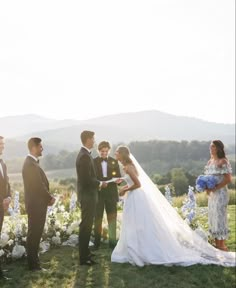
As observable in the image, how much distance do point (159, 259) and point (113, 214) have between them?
198 centimetres

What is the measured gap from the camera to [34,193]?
752 cm

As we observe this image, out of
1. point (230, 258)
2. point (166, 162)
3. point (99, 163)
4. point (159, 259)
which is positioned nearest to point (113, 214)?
point (99, 163)

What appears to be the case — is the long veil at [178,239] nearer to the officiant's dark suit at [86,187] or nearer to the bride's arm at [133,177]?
the bride's arm at [133,177]

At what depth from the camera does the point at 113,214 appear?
31.8 feet

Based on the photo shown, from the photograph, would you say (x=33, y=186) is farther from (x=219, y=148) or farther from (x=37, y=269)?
(x=219, y=148)

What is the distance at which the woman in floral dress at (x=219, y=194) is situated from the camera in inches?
351

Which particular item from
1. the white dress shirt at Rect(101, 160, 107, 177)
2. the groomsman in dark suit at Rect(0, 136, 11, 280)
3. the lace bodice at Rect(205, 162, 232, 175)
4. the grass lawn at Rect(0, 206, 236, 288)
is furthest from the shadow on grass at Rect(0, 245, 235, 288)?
the white dress shirt at Rect(101, 160, 107, 177)

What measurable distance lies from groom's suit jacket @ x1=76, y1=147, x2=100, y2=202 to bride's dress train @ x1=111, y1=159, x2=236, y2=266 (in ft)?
2.65

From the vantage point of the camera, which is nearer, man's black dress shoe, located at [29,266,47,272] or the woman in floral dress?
man's black dress shoe, located at [29,266,47,272]

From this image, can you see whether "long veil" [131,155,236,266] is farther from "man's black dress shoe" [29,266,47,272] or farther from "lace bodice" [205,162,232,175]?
"man's black dress shoe" [29,266,47,272]

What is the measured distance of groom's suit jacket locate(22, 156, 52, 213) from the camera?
24.6ft

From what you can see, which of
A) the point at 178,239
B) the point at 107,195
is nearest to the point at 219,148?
the point at 178,239

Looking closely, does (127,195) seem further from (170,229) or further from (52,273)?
(52,273)

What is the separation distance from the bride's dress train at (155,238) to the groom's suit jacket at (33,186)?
1.81 m
